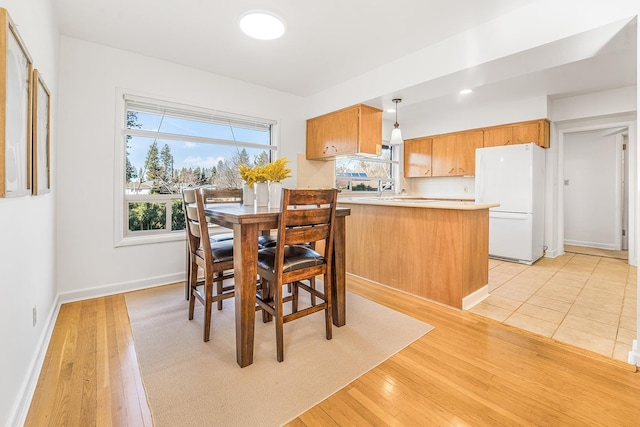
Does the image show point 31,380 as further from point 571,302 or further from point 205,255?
point 571,302

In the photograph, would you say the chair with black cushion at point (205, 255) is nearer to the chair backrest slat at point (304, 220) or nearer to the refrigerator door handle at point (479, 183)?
the chair backrest slat at point (304, 220)

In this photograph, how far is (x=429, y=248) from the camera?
2.74 meters

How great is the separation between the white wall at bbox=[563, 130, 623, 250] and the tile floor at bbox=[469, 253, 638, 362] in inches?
54.1

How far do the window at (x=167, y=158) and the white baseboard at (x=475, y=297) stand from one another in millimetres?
2889

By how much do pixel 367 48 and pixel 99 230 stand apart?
10.2 ft

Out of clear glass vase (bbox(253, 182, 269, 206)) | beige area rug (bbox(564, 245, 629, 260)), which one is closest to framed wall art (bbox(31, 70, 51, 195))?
clear glass vase (bbox(253, 182, 269, 206))

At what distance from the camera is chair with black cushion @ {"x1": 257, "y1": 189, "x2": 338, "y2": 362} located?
67.4 inches

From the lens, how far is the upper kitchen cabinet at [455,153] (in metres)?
4.97

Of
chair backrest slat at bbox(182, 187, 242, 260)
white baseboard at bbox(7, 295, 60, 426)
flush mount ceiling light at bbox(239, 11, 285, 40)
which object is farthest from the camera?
flush mount ceiling light at bbox(239, 11, 285, 40)

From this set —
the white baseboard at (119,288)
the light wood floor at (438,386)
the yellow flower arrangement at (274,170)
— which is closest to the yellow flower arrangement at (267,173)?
the yellow flower arrangement at (274,170)

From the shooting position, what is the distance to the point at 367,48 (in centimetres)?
283

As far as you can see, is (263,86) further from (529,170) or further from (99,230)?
(529,170)

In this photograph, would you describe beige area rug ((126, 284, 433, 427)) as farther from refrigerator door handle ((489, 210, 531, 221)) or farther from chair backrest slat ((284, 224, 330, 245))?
refrigerator door handle ((489, 210, 531, 221))

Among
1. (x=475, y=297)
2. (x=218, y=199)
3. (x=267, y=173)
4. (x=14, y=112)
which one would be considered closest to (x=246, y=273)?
(x=267, y=173)
